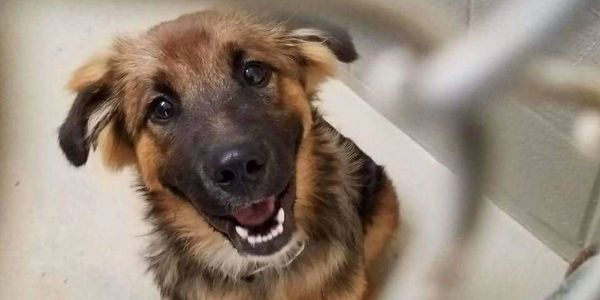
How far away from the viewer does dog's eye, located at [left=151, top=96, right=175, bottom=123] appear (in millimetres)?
1360

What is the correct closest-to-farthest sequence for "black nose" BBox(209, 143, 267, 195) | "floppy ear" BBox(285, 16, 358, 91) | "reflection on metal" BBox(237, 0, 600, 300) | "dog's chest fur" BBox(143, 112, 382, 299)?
"reflection on metal" BBox(237, 0, 600, 300), "black nose" BBox(209, 143, 267, 195), "floppy ear" BBox(285, 16, 358, 91), "dog's chest fur" BBox(143, 112, 382, 299)

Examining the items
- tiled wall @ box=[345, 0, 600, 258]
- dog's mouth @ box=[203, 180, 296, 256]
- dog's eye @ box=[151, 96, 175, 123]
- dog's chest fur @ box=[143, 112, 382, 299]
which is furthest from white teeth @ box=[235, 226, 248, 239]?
tiled wall @ box=[345, 0, 600, 258]

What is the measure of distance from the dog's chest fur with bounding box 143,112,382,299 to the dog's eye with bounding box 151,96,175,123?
0.92 ft

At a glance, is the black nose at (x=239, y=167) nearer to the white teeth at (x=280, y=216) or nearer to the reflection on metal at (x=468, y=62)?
the white teeth at (x=280, y=216)

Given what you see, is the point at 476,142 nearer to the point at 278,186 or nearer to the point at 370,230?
the point at 278,186

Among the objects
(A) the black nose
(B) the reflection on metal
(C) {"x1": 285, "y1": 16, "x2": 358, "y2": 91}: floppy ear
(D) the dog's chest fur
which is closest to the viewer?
(B) the reflection on metal

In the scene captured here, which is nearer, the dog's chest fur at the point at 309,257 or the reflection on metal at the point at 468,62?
the reflection on metal at the point at 468,62

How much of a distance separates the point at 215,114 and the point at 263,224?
243mm

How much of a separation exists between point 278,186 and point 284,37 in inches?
11.9

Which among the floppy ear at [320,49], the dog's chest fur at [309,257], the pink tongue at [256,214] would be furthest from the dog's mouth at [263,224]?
the floppy ear at [320,49]

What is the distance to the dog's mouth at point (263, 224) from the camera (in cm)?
140

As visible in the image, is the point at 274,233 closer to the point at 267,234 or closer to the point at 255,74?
the point at 267,234

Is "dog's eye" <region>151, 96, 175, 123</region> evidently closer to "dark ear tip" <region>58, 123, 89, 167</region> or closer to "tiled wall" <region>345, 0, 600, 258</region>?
"dark ear tip" <region>58, 123, 89, 167</region>

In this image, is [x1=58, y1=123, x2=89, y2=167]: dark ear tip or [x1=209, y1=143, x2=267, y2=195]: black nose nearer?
[x1=209, y1=143, x2=267, y2=195]: black nose
